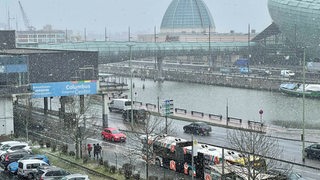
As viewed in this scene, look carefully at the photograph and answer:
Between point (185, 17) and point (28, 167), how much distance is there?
11169 centimetres

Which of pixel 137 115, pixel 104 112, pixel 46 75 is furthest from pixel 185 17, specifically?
pixel 46 75

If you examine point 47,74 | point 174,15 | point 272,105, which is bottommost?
point 272,105

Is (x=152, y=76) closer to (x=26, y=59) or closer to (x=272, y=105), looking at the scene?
(x=272, y=105)

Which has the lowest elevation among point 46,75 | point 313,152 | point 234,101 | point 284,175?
point 234,101

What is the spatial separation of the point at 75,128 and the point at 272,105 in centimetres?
2236

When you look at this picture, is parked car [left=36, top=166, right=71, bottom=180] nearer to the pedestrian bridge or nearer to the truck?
the pedestrian bridge

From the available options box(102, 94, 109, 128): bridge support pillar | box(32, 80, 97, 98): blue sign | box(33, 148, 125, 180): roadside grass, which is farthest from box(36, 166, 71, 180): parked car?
box(102, 94, 109, 128): bridge support pillar

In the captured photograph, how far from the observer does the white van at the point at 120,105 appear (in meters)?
33.0

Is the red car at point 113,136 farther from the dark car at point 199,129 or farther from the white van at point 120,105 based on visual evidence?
the white van at point 120,105

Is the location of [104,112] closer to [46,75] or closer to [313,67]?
[46,75]

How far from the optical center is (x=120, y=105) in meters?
33.4

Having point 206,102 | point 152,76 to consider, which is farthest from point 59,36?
point 206,102

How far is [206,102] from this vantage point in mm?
42156

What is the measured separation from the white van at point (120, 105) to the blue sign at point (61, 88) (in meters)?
6.51
